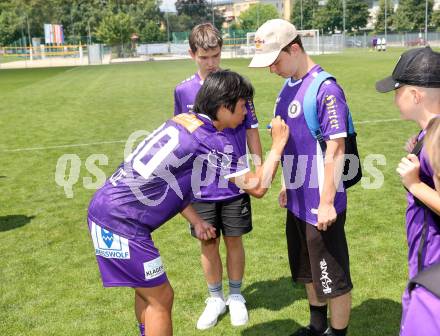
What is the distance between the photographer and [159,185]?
3.06m

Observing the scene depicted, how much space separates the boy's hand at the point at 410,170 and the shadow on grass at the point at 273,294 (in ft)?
7.90

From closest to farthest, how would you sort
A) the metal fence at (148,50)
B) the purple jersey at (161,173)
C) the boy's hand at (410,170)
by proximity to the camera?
the boy's hand at (410,170)
the purple jersey at (161,173)
the metal fence at (148,50)

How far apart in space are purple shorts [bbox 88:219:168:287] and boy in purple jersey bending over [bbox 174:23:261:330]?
1115 millimetres

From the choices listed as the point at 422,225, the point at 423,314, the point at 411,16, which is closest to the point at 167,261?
the point at 422,225

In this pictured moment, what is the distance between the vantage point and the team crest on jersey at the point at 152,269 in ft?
10.1

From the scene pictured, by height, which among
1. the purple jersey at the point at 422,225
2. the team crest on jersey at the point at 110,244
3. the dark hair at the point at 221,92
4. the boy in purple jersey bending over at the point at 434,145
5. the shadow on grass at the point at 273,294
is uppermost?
the dark hair at the point at 221,92

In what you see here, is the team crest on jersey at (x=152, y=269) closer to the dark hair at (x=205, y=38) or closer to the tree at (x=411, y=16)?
the dark hair at (x=205, y=38)

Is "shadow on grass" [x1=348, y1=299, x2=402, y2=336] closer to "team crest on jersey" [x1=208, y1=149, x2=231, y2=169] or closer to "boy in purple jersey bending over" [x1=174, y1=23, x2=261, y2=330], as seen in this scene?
"boy in purple jersey bending over" [x1=174, y1=23, x2=261, y2=330]

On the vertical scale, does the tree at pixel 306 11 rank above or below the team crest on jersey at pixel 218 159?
above

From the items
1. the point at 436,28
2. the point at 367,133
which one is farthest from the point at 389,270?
the point at 436,28

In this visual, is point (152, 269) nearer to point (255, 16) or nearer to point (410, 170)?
point (410, 170)

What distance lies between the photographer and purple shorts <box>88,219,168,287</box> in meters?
3.05

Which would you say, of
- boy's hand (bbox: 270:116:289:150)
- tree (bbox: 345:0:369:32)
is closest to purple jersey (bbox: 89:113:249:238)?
boy's hand (bbox: 270:116:289:150)

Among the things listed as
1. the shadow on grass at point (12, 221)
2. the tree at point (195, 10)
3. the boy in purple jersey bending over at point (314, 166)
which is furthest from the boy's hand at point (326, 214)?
the tree at point (195, 10)
